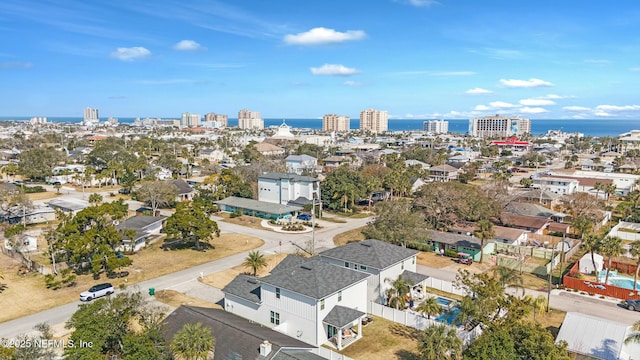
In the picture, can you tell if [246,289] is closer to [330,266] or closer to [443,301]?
[330,266]

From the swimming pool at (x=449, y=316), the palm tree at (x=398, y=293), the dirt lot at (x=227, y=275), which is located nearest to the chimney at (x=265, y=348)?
the palm tree at (x=398, y=293)

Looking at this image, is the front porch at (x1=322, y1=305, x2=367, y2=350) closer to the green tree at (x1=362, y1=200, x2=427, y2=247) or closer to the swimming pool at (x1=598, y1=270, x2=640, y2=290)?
the green tree at (x1=362, y1=200, x2=427, y2=247)

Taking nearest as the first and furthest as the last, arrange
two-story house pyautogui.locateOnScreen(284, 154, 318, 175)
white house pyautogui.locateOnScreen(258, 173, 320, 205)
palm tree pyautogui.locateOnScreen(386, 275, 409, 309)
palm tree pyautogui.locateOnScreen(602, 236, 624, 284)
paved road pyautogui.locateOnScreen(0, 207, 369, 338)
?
paved road pyautogui.locateOnScreen(0, 207, 369, 338) → palm tree pyautogui.locateOnScreen(386, 275, 409, 309) → palm tree pyautogui.locateOnScreen(602, 236, 624, 284) → white house pyautogui.locateOnScreen(258, 173, 320, 205) → two-story house pyautogui.locateOnScreen(284, 154, 318, 175)

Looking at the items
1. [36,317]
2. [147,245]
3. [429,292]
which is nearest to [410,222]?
[429,292]

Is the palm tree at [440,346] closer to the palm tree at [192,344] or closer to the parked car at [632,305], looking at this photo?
the palm tree at [192,344]

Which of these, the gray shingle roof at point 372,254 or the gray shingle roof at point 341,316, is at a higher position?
the gray shingle roof at point 372,254

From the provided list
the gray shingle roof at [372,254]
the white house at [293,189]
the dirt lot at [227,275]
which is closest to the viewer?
the gray shingle roof at [372,254]

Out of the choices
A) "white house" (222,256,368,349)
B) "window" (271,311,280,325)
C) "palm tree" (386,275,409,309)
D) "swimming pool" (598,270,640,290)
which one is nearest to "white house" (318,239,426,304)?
"palm tree" (386,275,409,309)
